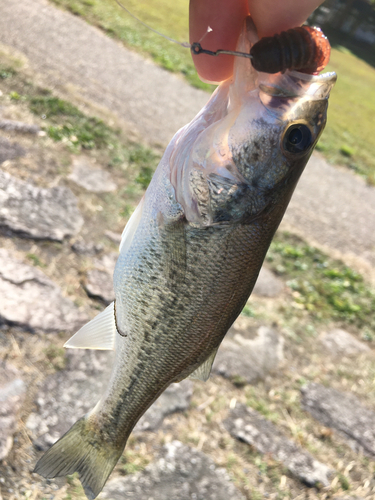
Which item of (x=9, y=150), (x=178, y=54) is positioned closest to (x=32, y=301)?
(x=9, y=150)

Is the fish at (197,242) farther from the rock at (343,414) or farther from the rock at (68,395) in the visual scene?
the rock at (343,414)

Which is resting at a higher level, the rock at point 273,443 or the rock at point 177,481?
the rock at point 273,443

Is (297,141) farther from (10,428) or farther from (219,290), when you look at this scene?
(10,428)

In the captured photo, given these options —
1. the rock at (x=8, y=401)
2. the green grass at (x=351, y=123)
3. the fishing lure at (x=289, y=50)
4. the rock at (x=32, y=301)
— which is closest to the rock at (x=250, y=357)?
the rock at (x=32, y=301)

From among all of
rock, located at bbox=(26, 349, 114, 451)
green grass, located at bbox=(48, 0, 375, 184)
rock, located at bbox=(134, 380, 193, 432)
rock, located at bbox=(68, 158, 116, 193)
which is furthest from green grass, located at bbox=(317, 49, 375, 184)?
rock, located at bbox=(26, 349, 114, 451)

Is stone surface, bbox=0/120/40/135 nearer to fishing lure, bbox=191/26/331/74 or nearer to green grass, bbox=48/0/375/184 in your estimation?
fishing lure, bbox=191/26/331/74

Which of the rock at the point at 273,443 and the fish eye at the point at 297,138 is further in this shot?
the rock at the point at 273,443

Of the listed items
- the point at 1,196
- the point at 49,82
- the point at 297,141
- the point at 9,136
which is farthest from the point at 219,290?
the point at 49,82

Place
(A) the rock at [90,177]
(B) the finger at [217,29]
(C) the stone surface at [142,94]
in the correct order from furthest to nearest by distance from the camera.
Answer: (C) the stone surface at [142,94]
(A) the rock at [90,177]
(B) the finger at [217,29]
